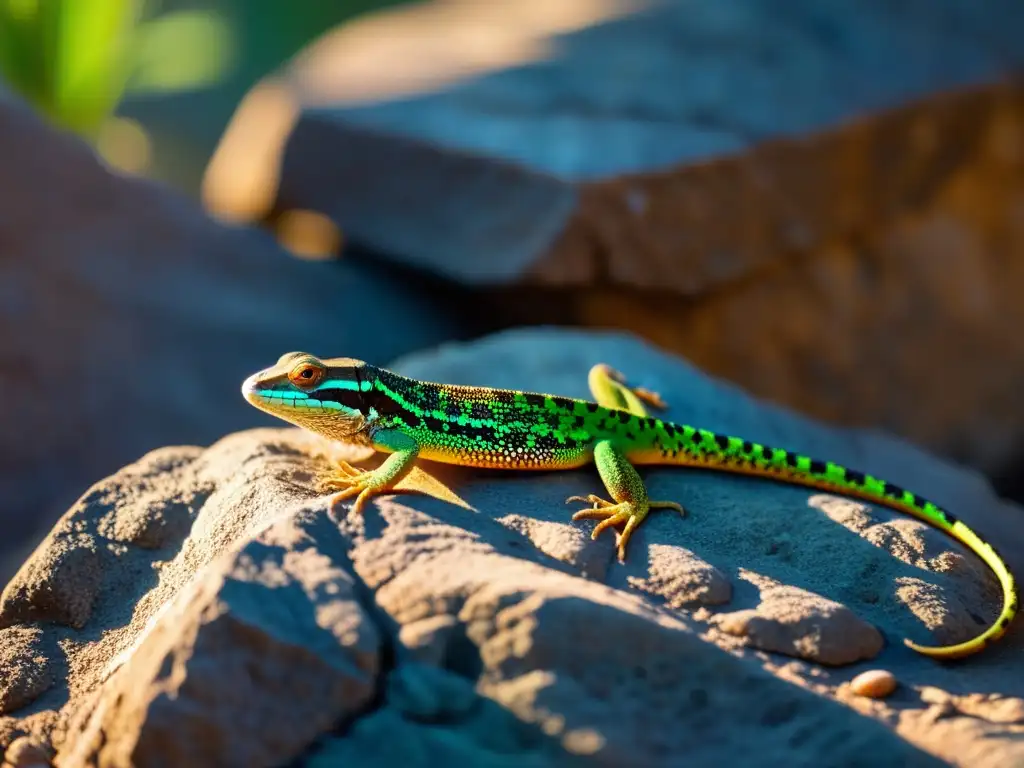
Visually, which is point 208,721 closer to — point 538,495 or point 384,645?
point 384,645

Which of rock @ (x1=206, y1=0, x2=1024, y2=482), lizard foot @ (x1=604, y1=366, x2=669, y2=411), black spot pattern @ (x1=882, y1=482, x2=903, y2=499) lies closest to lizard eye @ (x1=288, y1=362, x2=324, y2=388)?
lizard foot @ (x1=604, y1=366, x2=669, y2=411)

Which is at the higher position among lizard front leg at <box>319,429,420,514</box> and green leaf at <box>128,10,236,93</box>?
green leaf at <box>128,10,236,93</box>

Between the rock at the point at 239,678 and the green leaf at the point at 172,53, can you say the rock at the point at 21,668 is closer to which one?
the rock at the point at 239,678

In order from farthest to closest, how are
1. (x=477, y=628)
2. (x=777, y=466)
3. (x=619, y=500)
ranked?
(x=777, y=466) → (x=619, y=500) → (x=477, y=628)

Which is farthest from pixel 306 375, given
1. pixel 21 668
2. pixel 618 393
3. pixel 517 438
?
pixel 618 393

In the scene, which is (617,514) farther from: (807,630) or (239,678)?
(239,678)

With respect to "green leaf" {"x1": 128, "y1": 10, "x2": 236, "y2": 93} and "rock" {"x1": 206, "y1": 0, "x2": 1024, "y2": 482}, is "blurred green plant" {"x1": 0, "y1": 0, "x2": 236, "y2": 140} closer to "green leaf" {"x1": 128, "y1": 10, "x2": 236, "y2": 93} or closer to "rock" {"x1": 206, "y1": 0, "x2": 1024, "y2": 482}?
"green leaf" {"x1": 128, "y1": 10, "x2": 236, "y2": 93}

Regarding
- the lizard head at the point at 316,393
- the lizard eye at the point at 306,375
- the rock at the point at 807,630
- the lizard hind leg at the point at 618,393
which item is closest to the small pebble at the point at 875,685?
the rock at the point at 807,630

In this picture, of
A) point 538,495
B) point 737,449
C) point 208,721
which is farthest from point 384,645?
point 737,449
